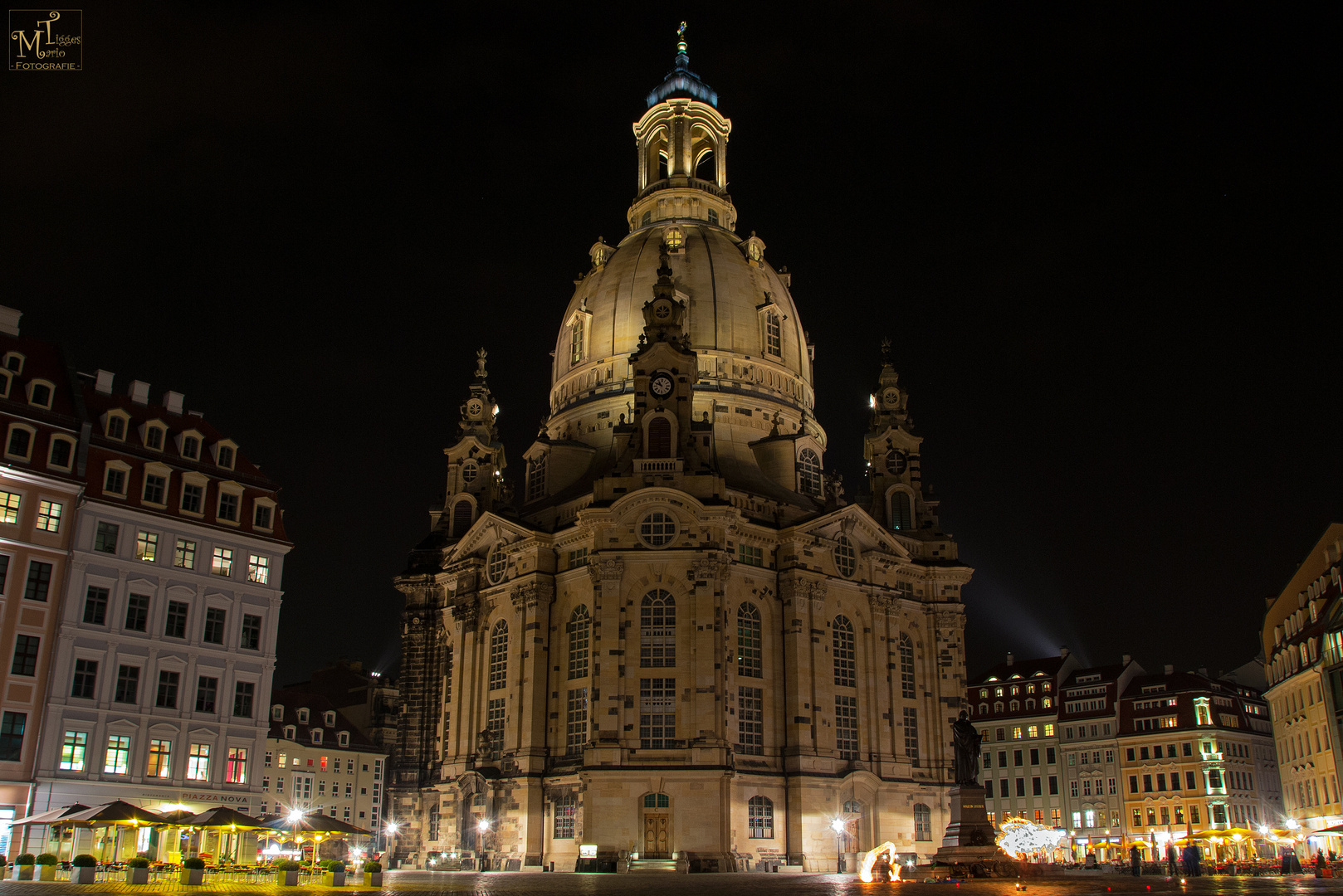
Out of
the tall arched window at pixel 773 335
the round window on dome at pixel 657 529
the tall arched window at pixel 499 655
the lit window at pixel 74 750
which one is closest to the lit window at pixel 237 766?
the lit window at pixel 74 750

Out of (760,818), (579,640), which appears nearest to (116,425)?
(579,640)

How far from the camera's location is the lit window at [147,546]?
54.0 m

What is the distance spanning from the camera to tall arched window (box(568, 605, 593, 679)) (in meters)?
71.3

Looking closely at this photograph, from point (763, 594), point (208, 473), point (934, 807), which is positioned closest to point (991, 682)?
point (934, 807)

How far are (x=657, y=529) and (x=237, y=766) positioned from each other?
26385 millimetres

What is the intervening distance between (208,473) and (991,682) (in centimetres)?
8095

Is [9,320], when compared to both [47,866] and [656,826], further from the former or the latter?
[656,826]

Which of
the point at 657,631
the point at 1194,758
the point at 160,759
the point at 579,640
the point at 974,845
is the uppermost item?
the point at 657,631

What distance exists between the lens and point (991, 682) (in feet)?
378

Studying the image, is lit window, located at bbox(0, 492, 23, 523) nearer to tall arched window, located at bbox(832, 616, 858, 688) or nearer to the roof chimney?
the roof chimney

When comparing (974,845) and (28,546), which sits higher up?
(28,546)

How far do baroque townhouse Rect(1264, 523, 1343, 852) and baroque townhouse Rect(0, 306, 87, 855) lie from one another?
6740 cm

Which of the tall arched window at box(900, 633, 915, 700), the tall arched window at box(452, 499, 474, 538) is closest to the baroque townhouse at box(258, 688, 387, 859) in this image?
the tall arched window at box(452, 499, 474, 538)

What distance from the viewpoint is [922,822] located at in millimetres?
76000
